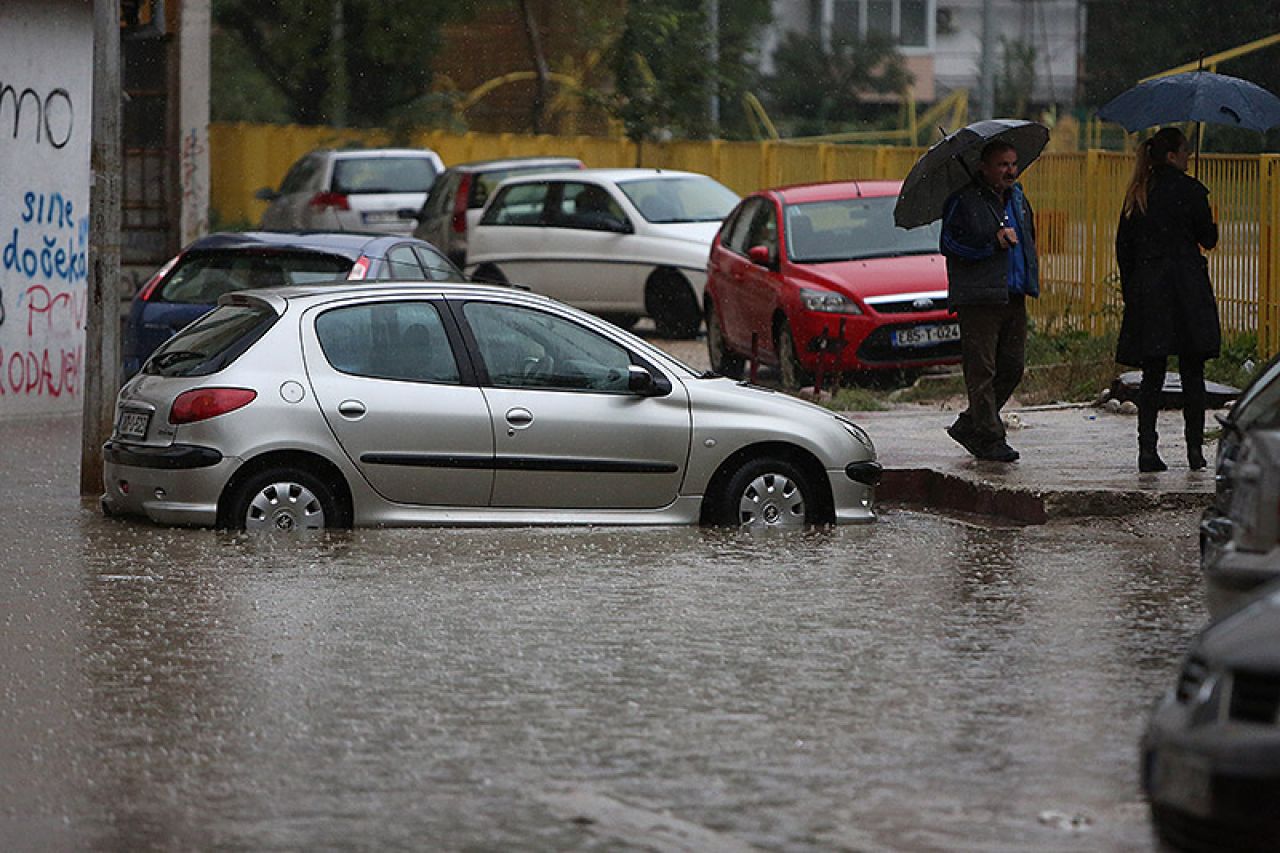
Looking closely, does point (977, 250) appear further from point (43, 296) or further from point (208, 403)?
point (43, 296)

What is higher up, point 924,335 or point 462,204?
point 462,204

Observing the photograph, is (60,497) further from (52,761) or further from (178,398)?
(52,761)

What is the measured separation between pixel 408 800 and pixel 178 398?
5207 mm

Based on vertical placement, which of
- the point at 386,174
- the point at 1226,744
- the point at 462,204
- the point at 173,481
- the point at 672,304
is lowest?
the point at 1226,744

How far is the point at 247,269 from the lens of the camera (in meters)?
15.5

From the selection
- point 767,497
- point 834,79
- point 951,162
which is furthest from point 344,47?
point 767,497

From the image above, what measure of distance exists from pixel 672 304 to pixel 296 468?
13354mm

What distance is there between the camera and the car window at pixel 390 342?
11.3 m

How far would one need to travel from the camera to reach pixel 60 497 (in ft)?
44.0

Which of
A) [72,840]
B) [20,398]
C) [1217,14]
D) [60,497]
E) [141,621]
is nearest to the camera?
[72,840]

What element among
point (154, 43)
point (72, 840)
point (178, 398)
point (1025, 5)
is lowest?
point (72, 840)

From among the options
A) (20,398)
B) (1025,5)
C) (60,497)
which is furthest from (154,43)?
(1025,5)

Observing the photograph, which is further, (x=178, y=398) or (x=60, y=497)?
(x=60, y=497)

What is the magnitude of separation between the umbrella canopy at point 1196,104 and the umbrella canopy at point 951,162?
0.63 metres
